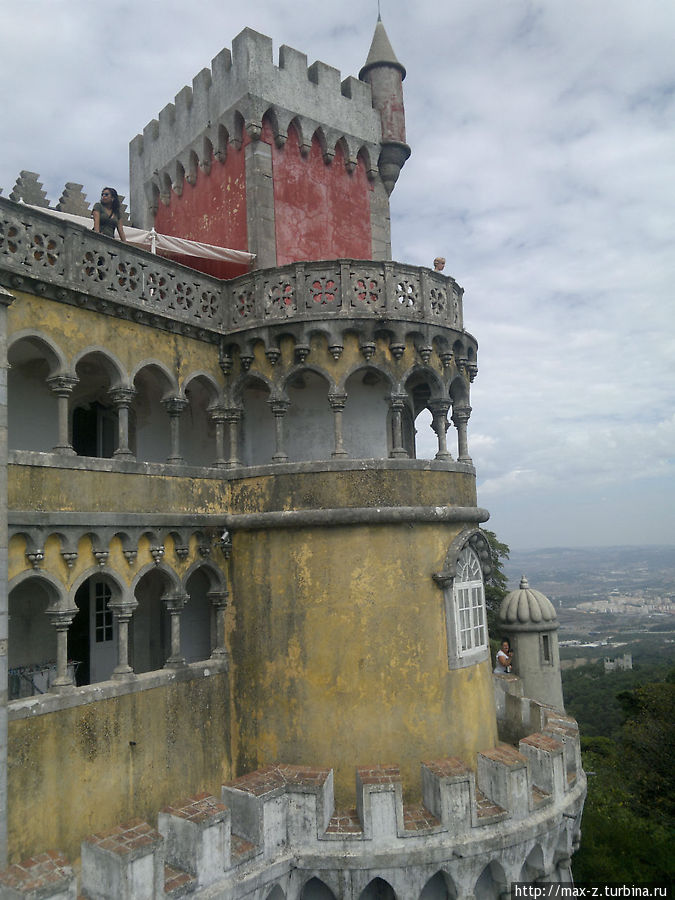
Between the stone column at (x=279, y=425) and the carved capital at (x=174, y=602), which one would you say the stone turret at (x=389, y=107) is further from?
the carved capital at (x=174, y=602)

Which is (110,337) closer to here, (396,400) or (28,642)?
(396,400)

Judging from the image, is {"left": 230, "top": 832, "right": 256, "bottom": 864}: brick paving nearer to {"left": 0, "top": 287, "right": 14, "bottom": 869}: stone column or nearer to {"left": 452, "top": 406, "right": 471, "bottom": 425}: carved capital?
{"left": 0, "top": 287, "right": 14, "bottom": 869}: stone column

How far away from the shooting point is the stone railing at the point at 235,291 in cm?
1077

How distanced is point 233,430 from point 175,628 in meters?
3.65

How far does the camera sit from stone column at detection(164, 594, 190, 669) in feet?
38.2

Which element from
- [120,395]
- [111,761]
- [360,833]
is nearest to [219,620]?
[111,761]

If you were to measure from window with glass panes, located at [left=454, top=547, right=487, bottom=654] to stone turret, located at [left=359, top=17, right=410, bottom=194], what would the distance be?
9.00 meters

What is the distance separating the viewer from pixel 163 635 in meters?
13.9

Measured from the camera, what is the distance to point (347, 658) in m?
11.8

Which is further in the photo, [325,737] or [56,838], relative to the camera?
[325,737]

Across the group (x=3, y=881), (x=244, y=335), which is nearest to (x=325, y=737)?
(x=3, y=881)

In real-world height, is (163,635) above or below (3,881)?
above

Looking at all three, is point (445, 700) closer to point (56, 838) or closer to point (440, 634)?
point (440, 634)

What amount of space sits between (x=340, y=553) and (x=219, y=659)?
2.83 meters
